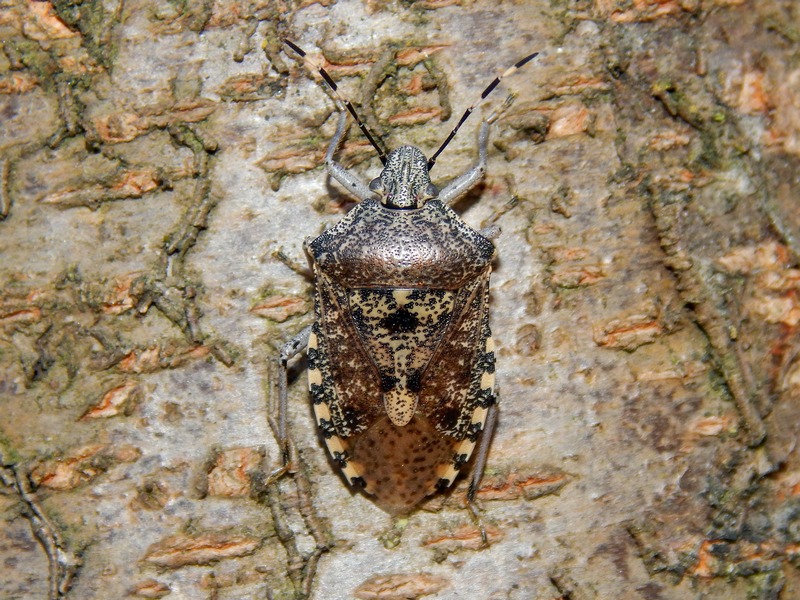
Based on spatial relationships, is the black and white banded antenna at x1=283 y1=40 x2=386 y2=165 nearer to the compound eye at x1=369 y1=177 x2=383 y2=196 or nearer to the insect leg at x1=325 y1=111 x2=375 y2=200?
the insect leg at x1=325 y1=111 x2=375 y2=200

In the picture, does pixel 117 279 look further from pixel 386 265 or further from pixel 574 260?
pixel 574 260

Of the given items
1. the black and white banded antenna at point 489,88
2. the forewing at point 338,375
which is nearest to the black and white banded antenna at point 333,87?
the black and white banded antenna at point 489,88

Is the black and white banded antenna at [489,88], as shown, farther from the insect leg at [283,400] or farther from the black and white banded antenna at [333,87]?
the insect leg at [283,400]

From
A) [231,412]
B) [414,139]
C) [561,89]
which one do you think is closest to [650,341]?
[561,89]

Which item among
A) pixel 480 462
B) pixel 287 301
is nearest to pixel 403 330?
pixel 287 301

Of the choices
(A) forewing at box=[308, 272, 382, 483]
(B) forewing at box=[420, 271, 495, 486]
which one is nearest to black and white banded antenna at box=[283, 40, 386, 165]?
(A) forewing at box=[308, 272, 382, 483]
